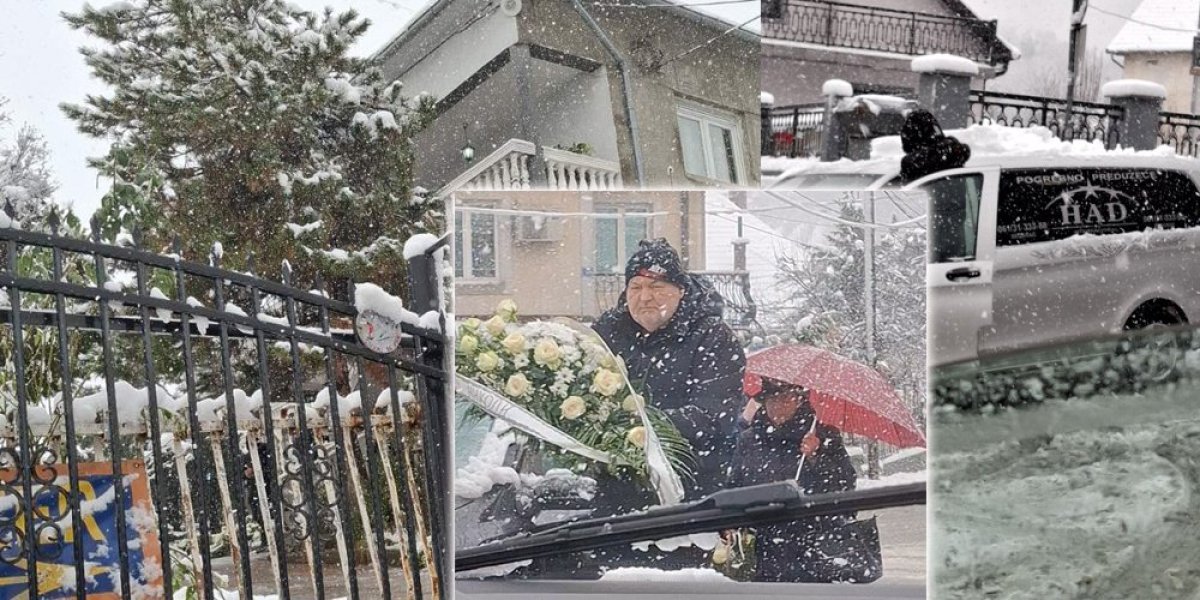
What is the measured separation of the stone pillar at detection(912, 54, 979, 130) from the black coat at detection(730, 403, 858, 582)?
134cm

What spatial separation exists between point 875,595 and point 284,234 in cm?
196

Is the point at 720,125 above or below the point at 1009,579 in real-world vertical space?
above

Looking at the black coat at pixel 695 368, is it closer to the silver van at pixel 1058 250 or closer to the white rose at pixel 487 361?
the white rose at pixel 487 361

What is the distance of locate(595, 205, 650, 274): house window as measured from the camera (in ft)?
8.53

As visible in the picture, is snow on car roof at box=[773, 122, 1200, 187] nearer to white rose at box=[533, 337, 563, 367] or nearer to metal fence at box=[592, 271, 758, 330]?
metal fence at box=[592, 271, 758, 330]

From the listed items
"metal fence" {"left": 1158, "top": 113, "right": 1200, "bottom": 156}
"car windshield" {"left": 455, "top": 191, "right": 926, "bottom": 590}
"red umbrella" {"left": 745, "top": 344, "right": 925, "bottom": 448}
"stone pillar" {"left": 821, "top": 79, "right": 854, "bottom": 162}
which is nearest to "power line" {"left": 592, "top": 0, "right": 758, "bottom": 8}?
"stone pillar" {"left": 821, "top": 79, "right": 854, "bottom": 162}

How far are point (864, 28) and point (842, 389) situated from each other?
Result: 54.0 inches

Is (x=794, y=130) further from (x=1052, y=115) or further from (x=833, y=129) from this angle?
(x=1052, y=115)

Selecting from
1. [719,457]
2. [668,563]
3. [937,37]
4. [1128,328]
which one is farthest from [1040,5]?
[668,563]

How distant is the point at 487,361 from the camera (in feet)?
8.66

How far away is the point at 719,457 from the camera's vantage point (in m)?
2.59

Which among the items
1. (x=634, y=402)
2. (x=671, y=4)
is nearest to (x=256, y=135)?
(x=671, y=4)

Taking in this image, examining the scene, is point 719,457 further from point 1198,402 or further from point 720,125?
point 1198,402

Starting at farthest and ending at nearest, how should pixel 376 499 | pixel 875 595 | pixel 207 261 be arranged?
pixel 207 261 < pixel 376 499 < pixel 875 595
